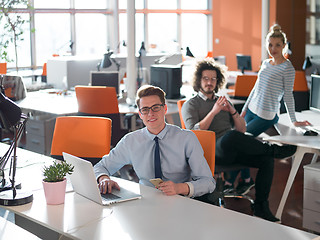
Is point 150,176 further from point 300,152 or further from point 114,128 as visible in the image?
point 114,128

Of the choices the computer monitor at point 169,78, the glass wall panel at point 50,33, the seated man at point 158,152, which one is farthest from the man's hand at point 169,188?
the glass wall panel at point 50,33

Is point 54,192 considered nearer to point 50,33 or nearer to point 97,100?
point 97,100

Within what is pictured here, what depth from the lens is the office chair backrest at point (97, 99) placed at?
16.7 feet

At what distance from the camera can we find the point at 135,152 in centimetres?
280

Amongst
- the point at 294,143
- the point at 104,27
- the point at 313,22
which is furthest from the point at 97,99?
the point at 104,27

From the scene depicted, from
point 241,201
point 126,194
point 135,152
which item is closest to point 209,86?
point 241,201

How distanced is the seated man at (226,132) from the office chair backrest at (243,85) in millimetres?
2011

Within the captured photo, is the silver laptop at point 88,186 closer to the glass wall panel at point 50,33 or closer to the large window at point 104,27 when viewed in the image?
the large window at point 104,27

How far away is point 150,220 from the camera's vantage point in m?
2.13

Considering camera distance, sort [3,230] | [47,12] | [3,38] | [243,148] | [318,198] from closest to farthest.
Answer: [3,230], [318,198], [243,148], [3,38], [47,12]

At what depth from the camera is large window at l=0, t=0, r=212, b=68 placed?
11844 mm

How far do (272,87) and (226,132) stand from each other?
0.90m

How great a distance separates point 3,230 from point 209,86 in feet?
7.80

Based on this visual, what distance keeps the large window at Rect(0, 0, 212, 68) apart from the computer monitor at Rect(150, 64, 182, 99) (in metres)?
4.78
